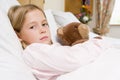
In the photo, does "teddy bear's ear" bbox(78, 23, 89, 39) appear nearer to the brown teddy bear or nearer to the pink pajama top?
the brown teddy bear

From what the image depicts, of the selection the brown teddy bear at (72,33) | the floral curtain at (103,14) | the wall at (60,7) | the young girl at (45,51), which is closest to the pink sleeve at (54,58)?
the young girl at (45,51)

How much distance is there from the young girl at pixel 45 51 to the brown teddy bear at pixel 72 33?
0.35m

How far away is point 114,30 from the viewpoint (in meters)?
3.23

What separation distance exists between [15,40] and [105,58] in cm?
38

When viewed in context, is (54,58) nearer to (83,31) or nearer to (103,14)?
(83,31)

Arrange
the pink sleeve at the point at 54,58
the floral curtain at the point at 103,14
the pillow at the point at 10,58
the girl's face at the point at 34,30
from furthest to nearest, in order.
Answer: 1. the floral curtain at the point at 103,14
2. the girl's face at the point at 34,30
3. the pink sleeve at the point at 54,58
4. the pillow at the point at 10,58

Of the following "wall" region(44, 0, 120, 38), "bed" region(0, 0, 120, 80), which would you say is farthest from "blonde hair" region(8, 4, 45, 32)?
"wall" region(44, 0, 120, 38)

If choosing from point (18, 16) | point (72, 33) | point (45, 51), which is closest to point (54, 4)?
point (72, 33)

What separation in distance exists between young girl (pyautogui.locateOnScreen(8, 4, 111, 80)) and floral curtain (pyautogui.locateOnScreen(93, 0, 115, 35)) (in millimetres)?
1751

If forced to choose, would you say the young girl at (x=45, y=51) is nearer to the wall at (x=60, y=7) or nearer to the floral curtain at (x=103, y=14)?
the wall at (x=60, y=7)

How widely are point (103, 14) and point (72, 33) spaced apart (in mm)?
1390

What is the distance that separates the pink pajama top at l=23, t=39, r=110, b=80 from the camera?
3.13 feet

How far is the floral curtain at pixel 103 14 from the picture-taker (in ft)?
9.11

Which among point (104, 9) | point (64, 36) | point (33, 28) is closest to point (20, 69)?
point (33, 28)
